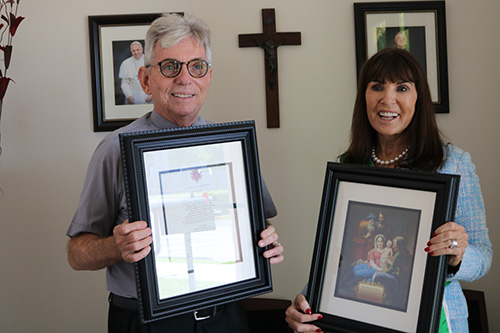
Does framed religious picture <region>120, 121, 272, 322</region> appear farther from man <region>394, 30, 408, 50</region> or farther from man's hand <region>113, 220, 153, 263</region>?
man <region>394, 30, 408, 50</region>

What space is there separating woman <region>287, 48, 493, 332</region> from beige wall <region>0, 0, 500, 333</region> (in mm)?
933

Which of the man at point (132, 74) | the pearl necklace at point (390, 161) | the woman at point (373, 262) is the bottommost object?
the woman at point (373, 262)

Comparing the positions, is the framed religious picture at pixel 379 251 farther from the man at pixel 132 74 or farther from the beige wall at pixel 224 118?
the man at pixel 132 74

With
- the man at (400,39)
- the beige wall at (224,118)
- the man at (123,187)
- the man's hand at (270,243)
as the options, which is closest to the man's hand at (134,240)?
the man at (123,187)

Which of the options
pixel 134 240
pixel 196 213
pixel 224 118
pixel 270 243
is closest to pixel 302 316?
pixel 270 243

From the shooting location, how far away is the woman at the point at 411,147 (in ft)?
4.75

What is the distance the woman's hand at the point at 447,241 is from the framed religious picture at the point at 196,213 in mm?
492

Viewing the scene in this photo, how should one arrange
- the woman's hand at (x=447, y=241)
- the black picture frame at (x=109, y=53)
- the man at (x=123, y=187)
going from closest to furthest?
the woman's hand at (x=447, y=241)
the man at (x=123, y=187)
the black picture frame at (x=109, y=53)

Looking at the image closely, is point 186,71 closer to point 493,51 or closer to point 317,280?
point 317,280

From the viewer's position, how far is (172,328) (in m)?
1.54

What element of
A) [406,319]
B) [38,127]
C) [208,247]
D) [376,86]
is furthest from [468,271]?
[38,127]

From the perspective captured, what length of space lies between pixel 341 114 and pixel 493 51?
0.90 metres

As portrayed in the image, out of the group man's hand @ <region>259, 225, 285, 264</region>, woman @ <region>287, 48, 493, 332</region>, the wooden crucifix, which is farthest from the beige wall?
man's hand @ <region>259, 225, 285, 264</region>

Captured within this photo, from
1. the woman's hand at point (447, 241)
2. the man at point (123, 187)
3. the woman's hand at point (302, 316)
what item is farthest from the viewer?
the man at point (123, 187)
